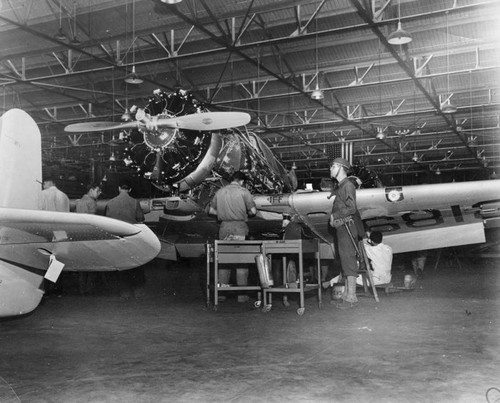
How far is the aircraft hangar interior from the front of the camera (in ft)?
9.92

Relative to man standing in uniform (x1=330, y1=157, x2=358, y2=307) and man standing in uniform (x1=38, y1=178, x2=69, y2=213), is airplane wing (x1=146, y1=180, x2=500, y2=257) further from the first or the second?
man standing in uniform (x1=38, y1=178, x2=69, y2=213)

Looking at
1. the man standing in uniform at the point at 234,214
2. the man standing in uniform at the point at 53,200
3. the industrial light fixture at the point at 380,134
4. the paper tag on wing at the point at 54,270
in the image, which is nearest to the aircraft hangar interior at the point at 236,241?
the paper tag on wing at the point at 54,270

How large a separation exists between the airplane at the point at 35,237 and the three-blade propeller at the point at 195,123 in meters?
3.35

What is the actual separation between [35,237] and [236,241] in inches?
115

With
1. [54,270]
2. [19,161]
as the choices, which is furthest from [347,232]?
[19,161]

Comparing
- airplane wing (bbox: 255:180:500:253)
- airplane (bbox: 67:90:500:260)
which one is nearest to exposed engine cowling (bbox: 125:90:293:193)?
airplane (bbox: 67:90:500:260)

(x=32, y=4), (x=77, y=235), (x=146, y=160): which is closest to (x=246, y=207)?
(x=146, y=160)

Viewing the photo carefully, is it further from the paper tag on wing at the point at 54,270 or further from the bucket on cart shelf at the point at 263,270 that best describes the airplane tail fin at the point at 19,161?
the bucket on cart shelf at the point at 263,270

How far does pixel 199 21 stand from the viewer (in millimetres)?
13008

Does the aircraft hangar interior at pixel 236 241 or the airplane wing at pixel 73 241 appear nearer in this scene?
the airplane wing at pixel 73 241

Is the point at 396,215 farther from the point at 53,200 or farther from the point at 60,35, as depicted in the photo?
the point at 60,35

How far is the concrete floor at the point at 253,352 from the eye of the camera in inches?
108

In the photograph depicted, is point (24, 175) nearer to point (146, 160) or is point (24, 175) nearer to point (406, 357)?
point (406, 357)

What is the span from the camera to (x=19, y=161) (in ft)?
13.1
